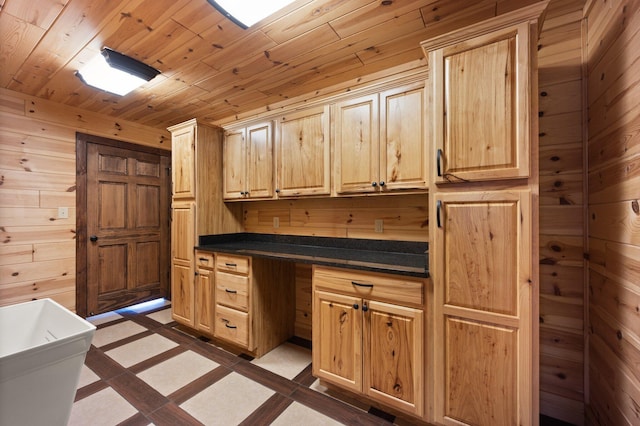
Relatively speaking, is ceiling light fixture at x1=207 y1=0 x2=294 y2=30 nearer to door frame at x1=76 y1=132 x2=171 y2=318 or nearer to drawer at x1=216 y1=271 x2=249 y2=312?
drawer at x1=216 y1=271 x2=249 y2=312

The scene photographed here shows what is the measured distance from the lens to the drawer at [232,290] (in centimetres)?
229

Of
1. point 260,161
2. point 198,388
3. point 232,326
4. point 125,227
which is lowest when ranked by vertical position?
point 198,388

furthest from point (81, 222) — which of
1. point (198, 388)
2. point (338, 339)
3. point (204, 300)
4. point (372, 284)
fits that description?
point (372, 284)

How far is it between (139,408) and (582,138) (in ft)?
10.2

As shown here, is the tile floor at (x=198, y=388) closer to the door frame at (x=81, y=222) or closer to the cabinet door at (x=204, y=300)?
the cabinet door at (x=204, y=300)

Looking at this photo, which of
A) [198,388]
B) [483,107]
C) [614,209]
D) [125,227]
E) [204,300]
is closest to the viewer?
[614,209]

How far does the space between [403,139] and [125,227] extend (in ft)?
11.4

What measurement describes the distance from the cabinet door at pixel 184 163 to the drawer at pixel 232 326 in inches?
46.3

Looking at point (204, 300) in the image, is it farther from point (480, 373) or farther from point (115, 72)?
point (480, 373)

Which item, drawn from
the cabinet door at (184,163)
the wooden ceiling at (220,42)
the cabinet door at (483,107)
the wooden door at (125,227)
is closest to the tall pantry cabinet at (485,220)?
the cabinet door at (483,107)

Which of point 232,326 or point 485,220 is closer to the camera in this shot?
point 485,220

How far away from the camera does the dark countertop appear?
5.49ft

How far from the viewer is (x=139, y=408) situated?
169cm

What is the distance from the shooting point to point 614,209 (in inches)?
49.8
